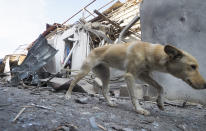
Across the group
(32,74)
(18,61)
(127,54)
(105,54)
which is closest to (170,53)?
(127,54)

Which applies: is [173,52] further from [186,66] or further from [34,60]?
[34,60]

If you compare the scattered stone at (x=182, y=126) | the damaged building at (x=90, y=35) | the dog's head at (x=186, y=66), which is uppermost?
the damaged building at (x=90, y=35)

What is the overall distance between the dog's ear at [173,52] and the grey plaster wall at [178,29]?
1486 millimetres

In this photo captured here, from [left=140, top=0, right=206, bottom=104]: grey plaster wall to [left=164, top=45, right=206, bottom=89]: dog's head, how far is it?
4.47ft

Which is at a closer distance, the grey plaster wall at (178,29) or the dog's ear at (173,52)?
the dog's ear at (173,52)

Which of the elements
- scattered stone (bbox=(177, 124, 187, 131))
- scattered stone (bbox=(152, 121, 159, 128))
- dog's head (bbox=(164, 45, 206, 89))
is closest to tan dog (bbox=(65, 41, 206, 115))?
dog's head (bbox=(164, 45, 206, 89))

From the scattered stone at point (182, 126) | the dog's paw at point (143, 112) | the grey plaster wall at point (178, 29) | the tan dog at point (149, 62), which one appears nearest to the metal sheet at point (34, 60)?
the tan dog at point (149, 62)

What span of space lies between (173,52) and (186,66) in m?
0.30

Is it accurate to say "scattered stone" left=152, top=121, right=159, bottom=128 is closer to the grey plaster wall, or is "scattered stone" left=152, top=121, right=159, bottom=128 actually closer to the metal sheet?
the grey plaster wall

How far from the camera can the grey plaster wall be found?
376cm

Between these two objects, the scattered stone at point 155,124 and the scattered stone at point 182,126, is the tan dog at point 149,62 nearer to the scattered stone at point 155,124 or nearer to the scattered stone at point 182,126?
the scattered stone at point 155,124

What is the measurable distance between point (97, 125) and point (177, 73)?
1.68 meters

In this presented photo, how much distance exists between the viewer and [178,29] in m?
4.19

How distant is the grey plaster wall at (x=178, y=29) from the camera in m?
3.76
